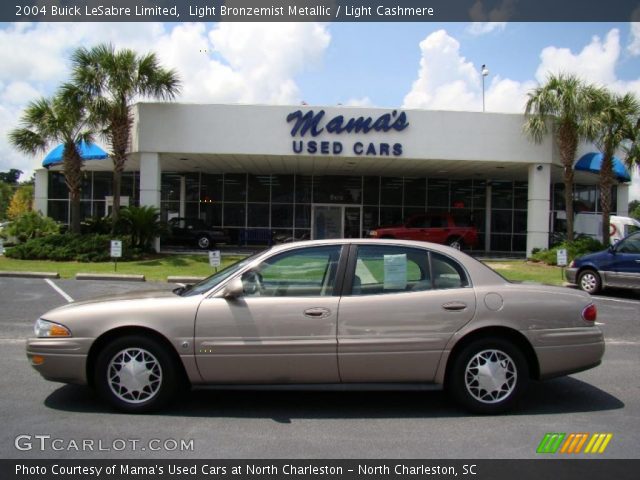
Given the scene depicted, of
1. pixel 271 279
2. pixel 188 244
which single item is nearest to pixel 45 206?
pixel 188 244

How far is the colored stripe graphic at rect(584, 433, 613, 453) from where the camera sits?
13.2ft

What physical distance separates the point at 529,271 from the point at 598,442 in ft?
47.5

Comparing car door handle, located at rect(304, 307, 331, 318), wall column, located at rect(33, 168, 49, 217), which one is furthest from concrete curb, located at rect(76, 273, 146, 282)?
wall column, located at rect(33, 168, 49, 217)

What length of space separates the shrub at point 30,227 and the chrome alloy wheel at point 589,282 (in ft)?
61.1

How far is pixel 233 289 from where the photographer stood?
4535 mm

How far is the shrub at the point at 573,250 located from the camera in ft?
62.1

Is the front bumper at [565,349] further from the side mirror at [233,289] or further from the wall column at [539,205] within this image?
the wall column at [539,205]

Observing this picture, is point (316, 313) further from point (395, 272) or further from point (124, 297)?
point (124, 297)

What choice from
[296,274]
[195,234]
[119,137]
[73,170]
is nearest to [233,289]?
[296,274]

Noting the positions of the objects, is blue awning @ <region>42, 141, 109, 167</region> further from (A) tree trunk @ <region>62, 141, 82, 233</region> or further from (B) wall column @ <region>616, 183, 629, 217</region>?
(B) wall column @ <region>616, 183, 629, 217</region>

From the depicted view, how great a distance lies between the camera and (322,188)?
27.0 meters
